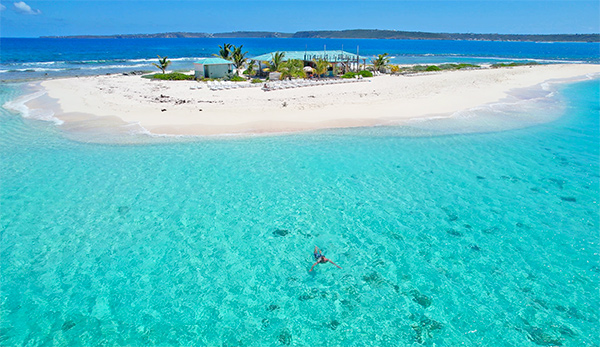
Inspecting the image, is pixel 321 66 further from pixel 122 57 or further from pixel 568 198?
pixel 122 57

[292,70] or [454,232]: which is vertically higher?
[292,70]

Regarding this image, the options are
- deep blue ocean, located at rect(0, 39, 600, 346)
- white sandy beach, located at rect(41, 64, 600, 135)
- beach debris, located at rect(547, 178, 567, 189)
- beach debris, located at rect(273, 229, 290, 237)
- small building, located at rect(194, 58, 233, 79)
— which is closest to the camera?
deep blue ocean, located at rect(0, 39, 600, 346)

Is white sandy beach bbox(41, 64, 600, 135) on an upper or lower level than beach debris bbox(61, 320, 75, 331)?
upper

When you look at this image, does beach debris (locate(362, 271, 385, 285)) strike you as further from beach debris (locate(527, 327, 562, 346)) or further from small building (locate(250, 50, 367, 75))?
small building (locate(250, 50, 367, 75))

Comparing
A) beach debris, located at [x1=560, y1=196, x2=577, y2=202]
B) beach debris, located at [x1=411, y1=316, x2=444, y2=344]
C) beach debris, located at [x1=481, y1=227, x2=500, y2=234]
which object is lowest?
beach debris, located at [x1=411, y1=316, x2=444, y2=344]

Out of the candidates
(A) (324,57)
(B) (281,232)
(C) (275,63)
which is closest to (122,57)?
(C) (275,63)

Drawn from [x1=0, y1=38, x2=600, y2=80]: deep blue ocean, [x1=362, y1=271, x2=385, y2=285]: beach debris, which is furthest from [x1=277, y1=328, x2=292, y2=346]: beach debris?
[x1=0, y1=38, x2=600, y2=80]: deep blue ocean

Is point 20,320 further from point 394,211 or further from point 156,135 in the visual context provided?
point 156,135
